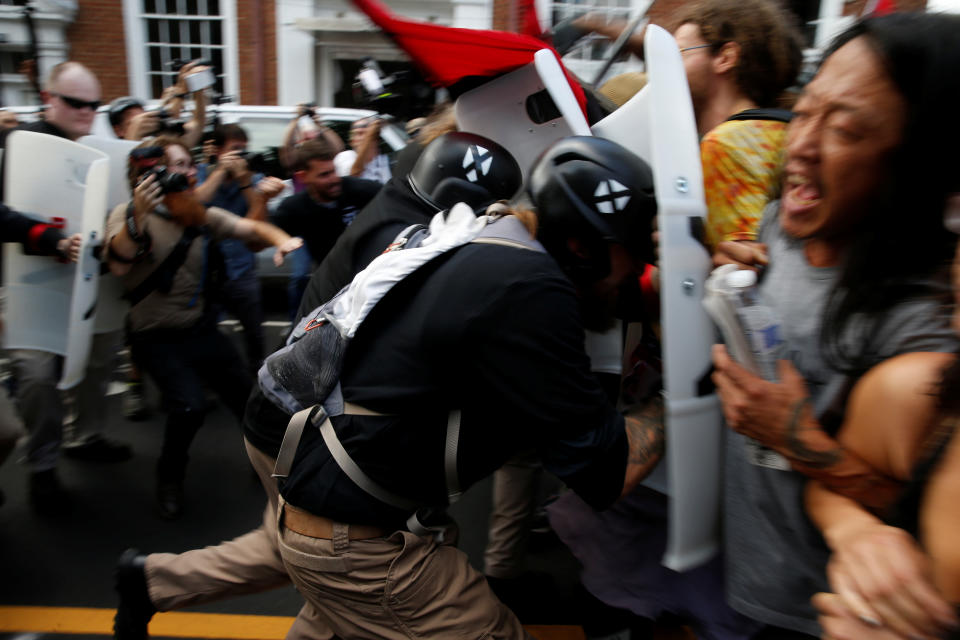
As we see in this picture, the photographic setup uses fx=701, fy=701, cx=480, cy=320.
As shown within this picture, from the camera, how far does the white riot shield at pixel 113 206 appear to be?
11.4 ft

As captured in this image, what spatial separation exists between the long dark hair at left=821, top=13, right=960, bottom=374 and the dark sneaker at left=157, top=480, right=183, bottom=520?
10.1 ft

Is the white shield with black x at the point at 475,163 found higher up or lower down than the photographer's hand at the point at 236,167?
higher up

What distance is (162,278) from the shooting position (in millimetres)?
3268

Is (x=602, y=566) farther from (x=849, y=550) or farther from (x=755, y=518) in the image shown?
(x=849, y=550)

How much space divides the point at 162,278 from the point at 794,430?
9.58ft

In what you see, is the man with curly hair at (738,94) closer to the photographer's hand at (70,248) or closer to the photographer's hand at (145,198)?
the photographer's hand at (145,198)

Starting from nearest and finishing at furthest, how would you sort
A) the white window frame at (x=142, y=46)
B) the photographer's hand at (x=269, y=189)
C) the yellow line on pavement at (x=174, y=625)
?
the yellow line on pavement at (x=174, y=625)
the photographer's hand at (x=269, y=189)
the white window frame at (x=142, y=46)

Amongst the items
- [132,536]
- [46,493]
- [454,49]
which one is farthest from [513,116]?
[46,493]

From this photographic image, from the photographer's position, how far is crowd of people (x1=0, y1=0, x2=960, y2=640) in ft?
3.50

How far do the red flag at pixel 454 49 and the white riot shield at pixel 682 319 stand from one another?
91cm

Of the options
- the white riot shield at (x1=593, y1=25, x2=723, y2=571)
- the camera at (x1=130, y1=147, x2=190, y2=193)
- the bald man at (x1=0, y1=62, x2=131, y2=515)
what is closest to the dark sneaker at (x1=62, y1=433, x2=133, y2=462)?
the bald man at (x1=0, y1=62, x2=131, y2=515)

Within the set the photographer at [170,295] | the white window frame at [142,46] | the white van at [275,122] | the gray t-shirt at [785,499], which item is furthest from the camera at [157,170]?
the white window frame at [142,46]

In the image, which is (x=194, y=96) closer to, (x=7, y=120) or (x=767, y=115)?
(x=7, y=120)

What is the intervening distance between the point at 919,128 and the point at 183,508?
3.38 meters
